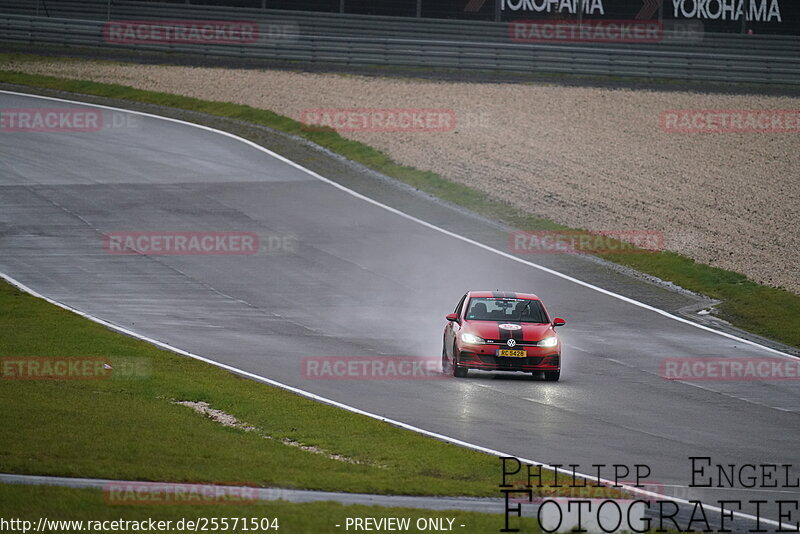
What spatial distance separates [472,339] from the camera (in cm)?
1922

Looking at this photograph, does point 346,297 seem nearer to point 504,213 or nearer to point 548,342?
point 548,342

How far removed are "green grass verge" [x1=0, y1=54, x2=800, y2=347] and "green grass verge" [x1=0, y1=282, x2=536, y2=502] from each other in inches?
481

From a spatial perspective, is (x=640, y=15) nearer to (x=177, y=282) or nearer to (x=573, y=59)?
(x=573, y=59)

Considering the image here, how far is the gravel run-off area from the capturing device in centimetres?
3247

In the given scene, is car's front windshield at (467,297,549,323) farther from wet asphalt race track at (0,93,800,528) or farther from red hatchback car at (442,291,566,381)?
wet asphalt race track at (0,93,800,528)

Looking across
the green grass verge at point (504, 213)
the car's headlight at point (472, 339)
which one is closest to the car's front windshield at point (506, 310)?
the car's headlight at point (472, 339)

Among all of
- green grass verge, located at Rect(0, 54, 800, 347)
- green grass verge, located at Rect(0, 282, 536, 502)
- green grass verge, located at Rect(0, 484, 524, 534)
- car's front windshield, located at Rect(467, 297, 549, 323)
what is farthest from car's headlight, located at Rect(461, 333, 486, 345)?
green grass verge, located at Rect(0, 484, 524, 534)

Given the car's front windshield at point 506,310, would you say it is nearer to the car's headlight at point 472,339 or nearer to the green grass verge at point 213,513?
the car's headlight at point 472,339

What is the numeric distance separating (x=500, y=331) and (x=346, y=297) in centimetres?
714

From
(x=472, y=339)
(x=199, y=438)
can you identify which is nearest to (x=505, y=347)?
(x=472, y=339)

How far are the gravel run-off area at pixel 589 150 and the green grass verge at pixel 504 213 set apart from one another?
62cm

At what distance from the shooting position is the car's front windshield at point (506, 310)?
65.9 feet

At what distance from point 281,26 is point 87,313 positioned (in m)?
31.0

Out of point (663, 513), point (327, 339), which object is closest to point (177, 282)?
point (327, 339)
